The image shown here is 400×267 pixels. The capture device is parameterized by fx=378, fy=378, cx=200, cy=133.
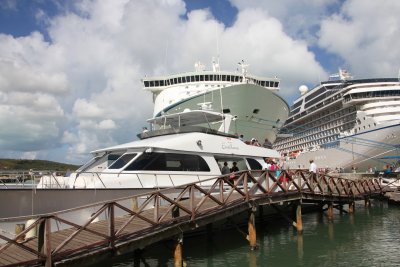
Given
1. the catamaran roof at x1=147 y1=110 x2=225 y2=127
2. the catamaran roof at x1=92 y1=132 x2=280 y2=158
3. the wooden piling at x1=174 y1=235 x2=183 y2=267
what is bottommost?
the wooden piling at x1=174 y1=235 x2=183 y2=267

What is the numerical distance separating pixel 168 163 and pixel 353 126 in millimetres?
38271

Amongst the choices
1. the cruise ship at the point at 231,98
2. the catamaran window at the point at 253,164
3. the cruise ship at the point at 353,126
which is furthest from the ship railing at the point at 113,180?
the cruise ship at the point at 353,126

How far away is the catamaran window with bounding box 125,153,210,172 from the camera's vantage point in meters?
13.1

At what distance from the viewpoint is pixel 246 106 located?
24547mm

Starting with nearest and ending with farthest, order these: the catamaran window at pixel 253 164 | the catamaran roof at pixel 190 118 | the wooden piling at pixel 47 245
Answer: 1. the wooden piling at pixel 47 245
2. the catamaran window at pixel 253 164
3. the catamaran roof at pixel 190 118

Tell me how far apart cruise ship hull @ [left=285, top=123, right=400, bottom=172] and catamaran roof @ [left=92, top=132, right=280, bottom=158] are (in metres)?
27.7

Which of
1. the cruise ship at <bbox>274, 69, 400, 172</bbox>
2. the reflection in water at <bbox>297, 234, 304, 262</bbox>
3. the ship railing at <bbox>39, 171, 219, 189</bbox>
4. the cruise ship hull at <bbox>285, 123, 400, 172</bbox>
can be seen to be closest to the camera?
the reflection in water at <bbox>297, 234, 304, 262</bbox>

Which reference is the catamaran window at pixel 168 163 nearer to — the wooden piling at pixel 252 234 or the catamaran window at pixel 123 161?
the catamaran window at pixel 123 161

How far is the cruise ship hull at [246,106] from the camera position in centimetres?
2431

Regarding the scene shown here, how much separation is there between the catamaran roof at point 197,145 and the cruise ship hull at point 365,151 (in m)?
27.7

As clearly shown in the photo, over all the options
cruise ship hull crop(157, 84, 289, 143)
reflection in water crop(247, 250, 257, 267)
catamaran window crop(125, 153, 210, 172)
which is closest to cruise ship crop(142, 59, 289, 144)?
cruise ship hull crop(157, 84, 289, 143)

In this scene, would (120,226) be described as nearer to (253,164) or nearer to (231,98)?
(253,164)

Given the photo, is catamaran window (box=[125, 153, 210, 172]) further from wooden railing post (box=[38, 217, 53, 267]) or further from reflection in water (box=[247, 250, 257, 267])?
wooden railing post (box=[38, 217, 53, 267])

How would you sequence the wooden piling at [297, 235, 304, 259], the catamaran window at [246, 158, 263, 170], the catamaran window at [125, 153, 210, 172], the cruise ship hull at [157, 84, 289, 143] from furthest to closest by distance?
the cruise ship hull at [157, 84, 289, 143]
the catamaran window at [246, 158, 263, 170]
the catamaran window at [125, 153, 210, 172]
the wooden piling at [297, 235, 304, 259]
